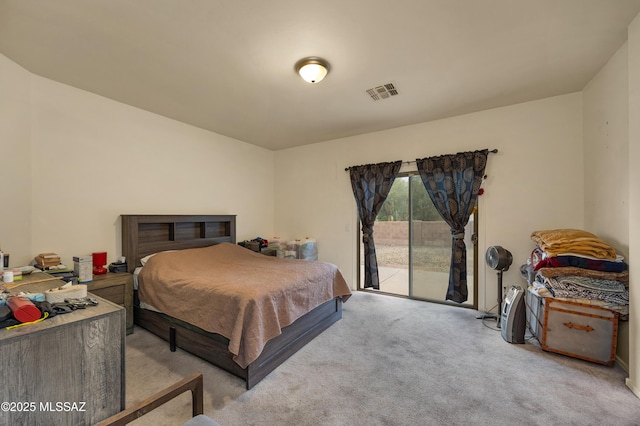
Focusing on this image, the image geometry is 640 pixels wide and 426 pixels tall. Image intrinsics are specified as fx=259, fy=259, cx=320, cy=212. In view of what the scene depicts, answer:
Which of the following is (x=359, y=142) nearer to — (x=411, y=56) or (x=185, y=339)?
(x=411, y=56)

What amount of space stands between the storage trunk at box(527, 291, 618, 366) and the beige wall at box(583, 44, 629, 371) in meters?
0.17

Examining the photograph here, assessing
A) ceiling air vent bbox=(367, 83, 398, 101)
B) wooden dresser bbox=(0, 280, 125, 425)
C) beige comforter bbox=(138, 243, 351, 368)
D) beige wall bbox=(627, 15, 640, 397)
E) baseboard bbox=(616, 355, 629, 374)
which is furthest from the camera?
ceiling air vent bbox=(367, 83, 398, 101)

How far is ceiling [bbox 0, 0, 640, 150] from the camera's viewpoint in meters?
1.80

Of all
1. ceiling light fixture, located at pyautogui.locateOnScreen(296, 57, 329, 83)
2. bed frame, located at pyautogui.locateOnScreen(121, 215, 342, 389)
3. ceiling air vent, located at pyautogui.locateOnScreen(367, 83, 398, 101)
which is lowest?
bed frame, located at pyautogui.locateOnScreen(121, 215, 342, 389)

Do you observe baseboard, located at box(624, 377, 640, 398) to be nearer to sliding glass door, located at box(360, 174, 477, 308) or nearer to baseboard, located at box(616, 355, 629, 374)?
baseboard, located at box(616, 355, 629, 374)

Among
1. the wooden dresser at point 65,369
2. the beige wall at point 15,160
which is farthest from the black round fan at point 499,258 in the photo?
the beige wall at point 15,160

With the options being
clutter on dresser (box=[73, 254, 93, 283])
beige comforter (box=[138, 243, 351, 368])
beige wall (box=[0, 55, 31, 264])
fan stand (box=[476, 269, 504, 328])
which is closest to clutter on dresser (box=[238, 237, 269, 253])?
beige comforter (box=[138, 243, 351, 368])

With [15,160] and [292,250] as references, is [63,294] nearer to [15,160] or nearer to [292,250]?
[15,160]

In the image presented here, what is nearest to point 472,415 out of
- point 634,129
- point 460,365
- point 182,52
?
point 460,365

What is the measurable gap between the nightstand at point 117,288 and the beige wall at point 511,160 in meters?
3.11

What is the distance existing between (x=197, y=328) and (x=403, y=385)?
1818 mm

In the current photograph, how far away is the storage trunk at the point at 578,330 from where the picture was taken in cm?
221

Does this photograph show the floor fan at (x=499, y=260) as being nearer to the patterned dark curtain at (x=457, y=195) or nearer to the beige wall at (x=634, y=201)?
the patterned dark curtain at (x=457, y=195)

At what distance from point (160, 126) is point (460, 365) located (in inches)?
178
